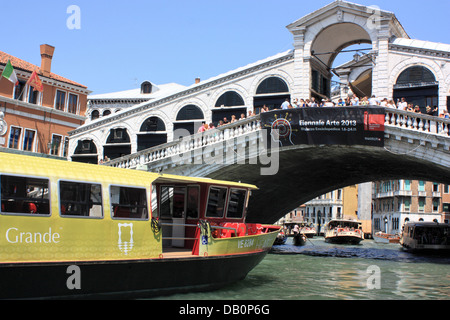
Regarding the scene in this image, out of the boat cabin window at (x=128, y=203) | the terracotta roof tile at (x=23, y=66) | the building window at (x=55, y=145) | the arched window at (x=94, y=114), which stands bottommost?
the boat cabin window at (x=128, y=203)

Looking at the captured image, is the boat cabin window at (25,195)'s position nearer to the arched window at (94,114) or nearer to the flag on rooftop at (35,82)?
the flag on rooftop at (35,82)

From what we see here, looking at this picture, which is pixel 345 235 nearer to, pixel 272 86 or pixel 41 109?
pixel 272 86

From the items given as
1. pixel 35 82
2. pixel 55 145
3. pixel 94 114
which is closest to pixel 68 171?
pixel 35 82

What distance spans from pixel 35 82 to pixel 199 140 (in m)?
10.7

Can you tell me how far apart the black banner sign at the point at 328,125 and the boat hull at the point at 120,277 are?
835 cm

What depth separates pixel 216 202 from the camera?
41.3 ft

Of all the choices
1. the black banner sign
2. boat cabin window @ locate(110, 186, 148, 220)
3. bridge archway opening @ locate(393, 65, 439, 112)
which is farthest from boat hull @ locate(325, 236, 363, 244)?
boat cabin window @ locate(110, 186, 148, 220)

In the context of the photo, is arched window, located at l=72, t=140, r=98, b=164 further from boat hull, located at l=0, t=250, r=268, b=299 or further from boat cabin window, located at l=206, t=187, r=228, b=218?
boat hull, located at l=0, t=250, r=268, b=299

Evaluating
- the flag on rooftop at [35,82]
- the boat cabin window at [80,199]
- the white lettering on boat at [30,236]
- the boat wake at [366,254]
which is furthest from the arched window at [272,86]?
the white lettering on boat at [30,236]

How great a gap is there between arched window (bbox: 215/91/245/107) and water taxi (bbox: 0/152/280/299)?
1315cm

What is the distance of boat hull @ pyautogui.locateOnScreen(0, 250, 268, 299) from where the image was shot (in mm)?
8433

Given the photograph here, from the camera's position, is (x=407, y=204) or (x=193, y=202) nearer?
(x=193, y=202)

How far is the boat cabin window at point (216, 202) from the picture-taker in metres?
12.3
